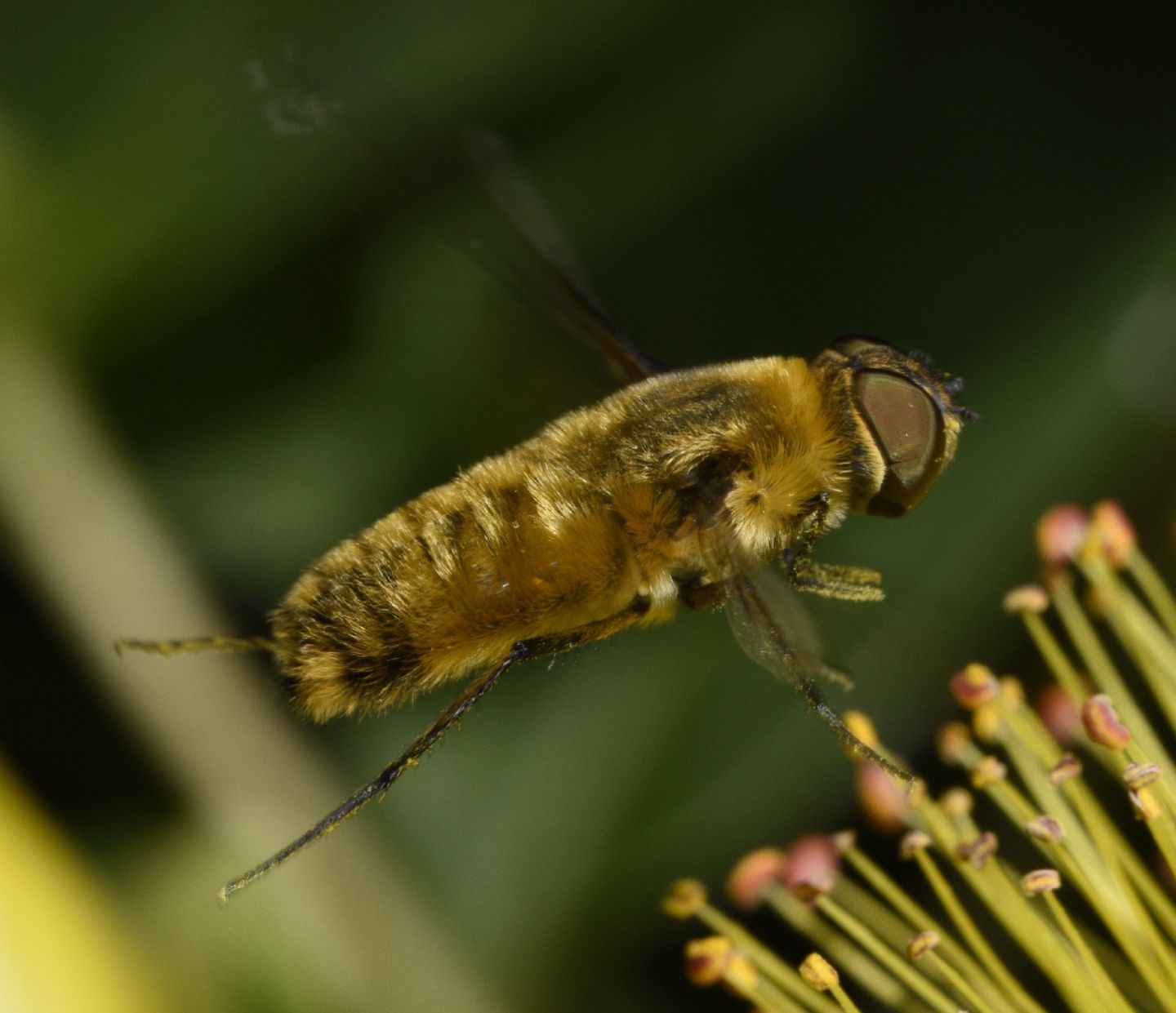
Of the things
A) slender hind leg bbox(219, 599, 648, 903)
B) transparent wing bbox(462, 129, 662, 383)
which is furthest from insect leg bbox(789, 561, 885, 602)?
transparent wing bbox(462, 129, 662, 383)

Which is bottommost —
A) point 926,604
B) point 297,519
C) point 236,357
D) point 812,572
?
point 926,604

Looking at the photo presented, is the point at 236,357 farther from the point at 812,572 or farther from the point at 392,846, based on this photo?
the point at 812,572

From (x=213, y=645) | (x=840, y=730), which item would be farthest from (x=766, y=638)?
(x=213, y=645)

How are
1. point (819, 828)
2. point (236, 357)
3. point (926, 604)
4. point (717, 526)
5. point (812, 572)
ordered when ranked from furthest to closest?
point (236, 357) → point (819, 828) → point (926, 604) → point (812, 572) → point (717, 526)

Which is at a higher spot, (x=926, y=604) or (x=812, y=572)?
(x=812, y=572)

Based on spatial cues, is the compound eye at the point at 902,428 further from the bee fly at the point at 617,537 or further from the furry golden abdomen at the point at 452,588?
the furry golden abdomen at the point at 452,588

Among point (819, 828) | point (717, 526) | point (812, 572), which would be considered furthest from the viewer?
point (819, 828)

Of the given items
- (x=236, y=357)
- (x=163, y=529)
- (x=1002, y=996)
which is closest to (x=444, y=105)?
(x=236, y=357)
